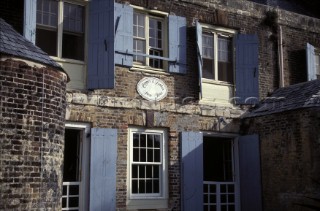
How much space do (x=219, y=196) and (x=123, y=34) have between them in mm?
4812

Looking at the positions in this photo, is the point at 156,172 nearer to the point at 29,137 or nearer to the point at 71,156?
the point at 71,156

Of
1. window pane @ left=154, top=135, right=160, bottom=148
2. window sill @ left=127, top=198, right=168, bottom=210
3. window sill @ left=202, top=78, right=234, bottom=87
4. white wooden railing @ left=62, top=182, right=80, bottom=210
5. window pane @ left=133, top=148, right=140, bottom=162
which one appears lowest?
window sill @ left=127, top=198, right=168, bottom=210

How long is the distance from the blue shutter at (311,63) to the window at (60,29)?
6.86 m

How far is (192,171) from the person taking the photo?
1186 cm

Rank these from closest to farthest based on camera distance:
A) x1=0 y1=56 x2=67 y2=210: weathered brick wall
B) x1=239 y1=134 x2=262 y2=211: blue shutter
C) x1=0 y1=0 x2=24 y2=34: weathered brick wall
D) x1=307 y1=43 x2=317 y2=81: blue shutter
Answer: x1=0 y1=56 x2=67 y2=210: weathered brick wall < x1=0 y1=0 x2=24 y2=34: weathered brick wall < x1=239 y1=134 x2=262 y2=211: blue shutter < x1=307 y1=43 x2=317 y2=81: blue shutter

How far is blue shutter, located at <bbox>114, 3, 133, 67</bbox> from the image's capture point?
11.2m

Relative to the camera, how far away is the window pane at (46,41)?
10.6 m

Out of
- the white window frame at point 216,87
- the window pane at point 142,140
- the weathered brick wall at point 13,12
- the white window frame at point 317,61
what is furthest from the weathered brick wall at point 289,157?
the weathered brick wall at point 13,12

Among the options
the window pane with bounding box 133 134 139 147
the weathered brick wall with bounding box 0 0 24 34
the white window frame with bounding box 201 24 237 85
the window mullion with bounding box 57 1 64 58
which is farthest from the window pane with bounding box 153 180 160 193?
the weathered brick wall with bounding box 0 0 24 34

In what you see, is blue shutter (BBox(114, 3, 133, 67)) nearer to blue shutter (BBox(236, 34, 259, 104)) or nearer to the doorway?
the doorway

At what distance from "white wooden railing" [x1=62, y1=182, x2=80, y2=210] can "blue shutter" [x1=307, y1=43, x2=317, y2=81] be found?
25.0 feet

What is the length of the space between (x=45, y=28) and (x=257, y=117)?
576 cm

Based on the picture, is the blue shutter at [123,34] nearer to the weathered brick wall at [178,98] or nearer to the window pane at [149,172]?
the weathered brick wall at [178,98]

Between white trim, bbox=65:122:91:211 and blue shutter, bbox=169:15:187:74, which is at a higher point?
blue shutter, bbox=169:15:187:74
